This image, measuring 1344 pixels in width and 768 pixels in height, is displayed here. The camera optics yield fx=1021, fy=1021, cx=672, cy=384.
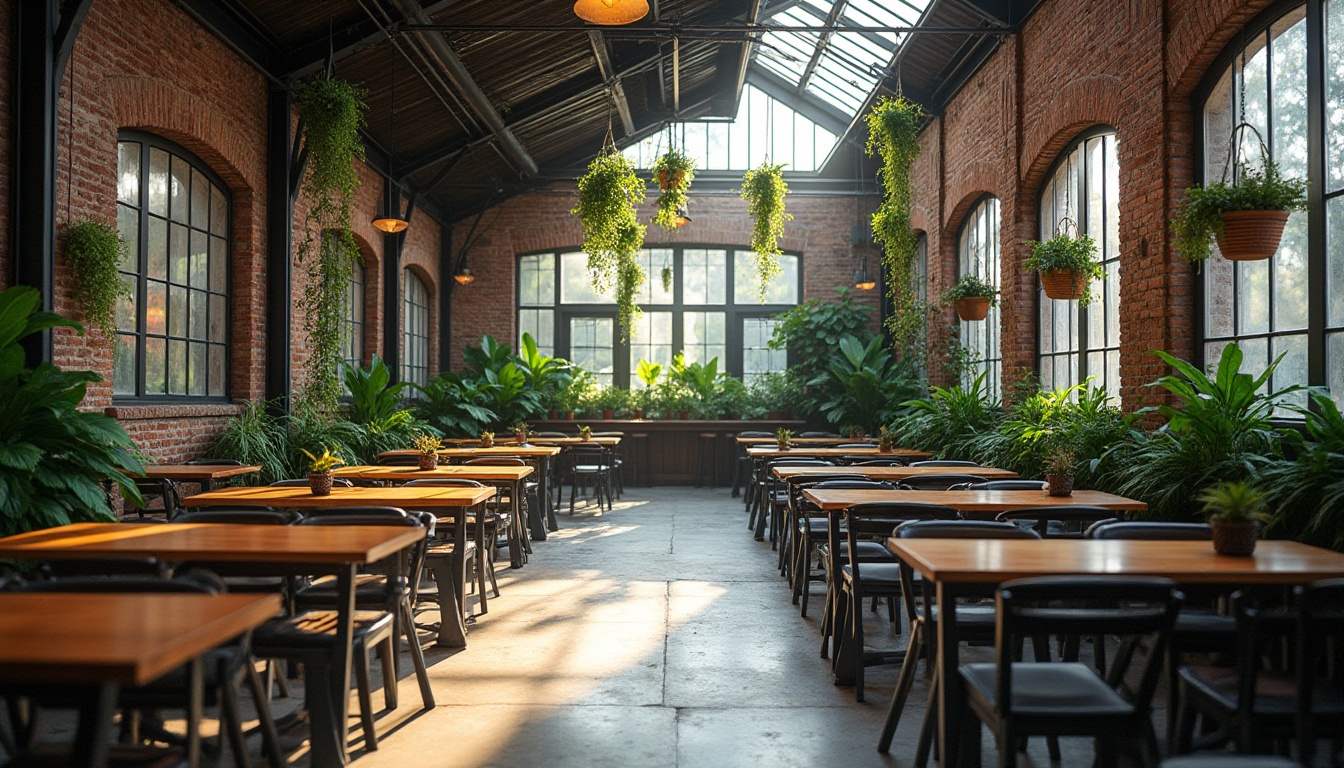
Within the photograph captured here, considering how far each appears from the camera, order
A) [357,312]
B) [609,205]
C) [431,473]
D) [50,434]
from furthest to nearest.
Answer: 1. [357,312]
2. [609,205]
3. [431,473]
4. [50,434]

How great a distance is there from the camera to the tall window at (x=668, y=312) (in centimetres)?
1538

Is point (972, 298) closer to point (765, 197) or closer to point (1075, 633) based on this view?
point (765, 197)

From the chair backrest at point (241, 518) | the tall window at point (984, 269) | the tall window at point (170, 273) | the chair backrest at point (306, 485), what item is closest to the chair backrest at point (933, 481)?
the chair backrest at point (306, 485)

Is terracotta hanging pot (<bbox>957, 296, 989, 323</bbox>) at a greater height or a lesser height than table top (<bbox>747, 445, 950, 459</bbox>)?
greater

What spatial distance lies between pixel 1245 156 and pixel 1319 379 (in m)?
1.49

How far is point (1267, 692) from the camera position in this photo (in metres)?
2.82

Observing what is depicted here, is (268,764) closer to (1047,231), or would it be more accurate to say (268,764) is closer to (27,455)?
(27,455)

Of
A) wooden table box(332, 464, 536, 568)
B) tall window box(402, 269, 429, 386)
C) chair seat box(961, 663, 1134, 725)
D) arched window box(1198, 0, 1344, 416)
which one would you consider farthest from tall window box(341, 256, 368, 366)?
chair seat box(961, 663, 1134, 725)

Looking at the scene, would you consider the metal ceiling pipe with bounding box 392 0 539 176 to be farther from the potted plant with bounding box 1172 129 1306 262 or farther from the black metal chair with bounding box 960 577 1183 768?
the black metal chair with bounding box 960 577 1183 768

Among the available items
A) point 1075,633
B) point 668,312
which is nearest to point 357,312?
point 668,312

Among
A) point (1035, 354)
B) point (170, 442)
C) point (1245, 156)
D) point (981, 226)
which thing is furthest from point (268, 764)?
point (981, 226)

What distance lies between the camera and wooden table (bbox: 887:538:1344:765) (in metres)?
2.91

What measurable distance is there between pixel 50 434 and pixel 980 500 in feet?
14.3

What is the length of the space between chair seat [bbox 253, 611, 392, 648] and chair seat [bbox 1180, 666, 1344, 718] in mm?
2635
